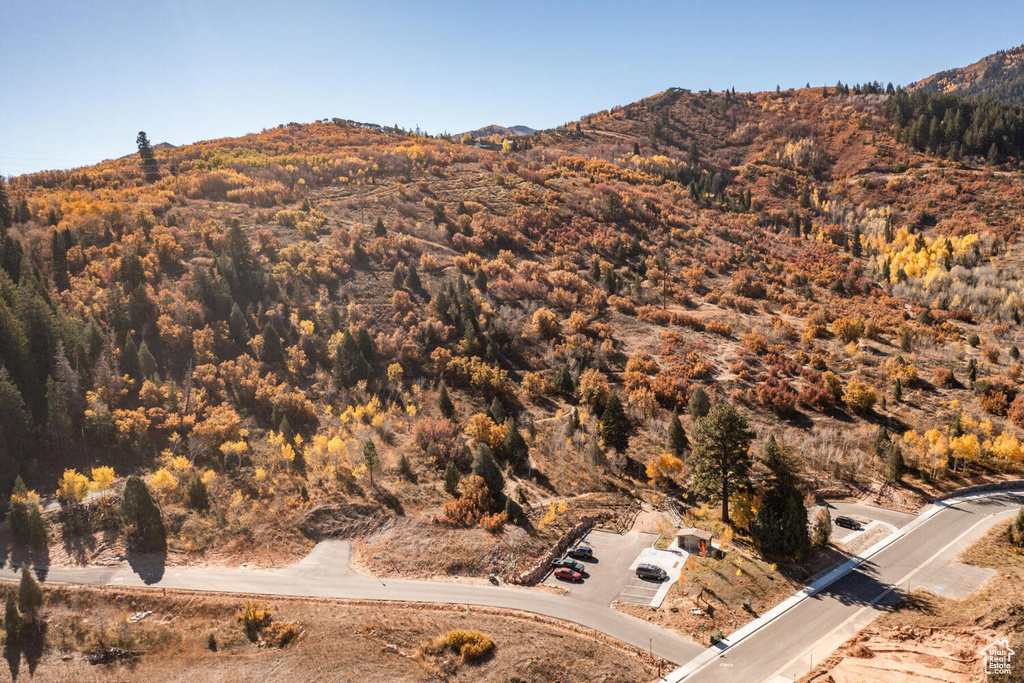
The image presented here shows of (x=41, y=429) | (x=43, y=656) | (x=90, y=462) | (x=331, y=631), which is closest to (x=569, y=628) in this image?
(x=331, y=631)

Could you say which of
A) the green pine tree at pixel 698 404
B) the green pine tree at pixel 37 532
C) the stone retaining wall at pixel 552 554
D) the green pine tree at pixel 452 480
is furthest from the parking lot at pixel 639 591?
the green pine tree at pixel 37 532

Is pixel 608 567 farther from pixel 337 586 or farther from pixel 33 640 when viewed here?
pixel 33 640

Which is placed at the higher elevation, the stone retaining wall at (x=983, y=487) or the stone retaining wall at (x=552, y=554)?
the stone retaining wall at (x=552, y=554)

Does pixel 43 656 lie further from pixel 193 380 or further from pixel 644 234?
pixel 644 234

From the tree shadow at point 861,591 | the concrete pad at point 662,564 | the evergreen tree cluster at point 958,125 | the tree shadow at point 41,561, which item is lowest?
the tree shadow at point 861,591

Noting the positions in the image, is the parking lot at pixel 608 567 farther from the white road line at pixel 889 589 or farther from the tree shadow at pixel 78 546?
the tree shadow at pixel 78 546

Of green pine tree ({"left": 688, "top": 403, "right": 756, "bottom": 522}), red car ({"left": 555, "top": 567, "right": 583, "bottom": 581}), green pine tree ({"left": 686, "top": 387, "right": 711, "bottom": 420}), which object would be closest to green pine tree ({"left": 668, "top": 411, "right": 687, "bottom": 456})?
green pine tree ({"left": 686, "top": 387, "right": 711, "bottom": 420})
